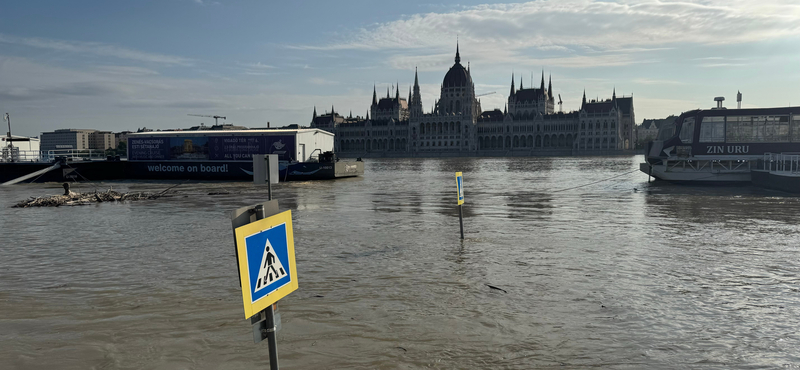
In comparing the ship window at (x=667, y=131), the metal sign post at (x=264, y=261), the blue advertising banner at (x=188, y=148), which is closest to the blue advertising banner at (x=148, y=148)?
the blue advertising banner at (x=188, y=148)

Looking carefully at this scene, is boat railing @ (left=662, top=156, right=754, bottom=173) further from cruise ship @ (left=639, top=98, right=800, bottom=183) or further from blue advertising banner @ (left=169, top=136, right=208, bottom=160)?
blue advertising banner @ (left=169, top=136, right=208, bottom=160)

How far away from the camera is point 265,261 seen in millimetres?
3885

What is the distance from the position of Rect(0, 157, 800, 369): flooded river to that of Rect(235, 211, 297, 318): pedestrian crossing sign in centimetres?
218

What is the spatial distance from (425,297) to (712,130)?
116ft

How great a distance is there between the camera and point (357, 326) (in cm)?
717

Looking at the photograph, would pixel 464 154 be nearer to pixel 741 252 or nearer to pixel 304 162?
pixel 304 162

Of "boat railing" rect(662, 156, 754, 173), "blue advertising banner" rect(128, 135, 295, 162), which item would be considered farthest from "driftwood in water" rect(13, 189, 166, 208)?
"boat railing" rect(662, 156, 754, 173)

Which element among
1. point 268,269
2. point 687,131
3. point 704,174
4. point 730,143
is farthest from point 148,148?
point 268,269

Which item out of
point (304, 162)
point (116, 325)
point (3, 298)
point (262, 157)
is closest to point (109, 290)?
point (3, 298)

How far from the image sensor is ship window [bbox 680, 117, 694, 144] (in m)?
37.5

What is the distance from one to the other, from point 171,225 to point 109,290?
8798mm

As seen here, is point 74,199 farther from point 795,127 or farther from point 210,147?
point 795,127

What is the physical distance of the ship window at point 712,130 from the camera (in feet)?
121

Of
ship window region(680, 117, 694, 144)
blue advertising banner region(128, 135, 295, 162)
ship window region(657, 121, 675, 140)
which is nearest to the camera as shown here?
ship window region(680, 117, 694, 144)
